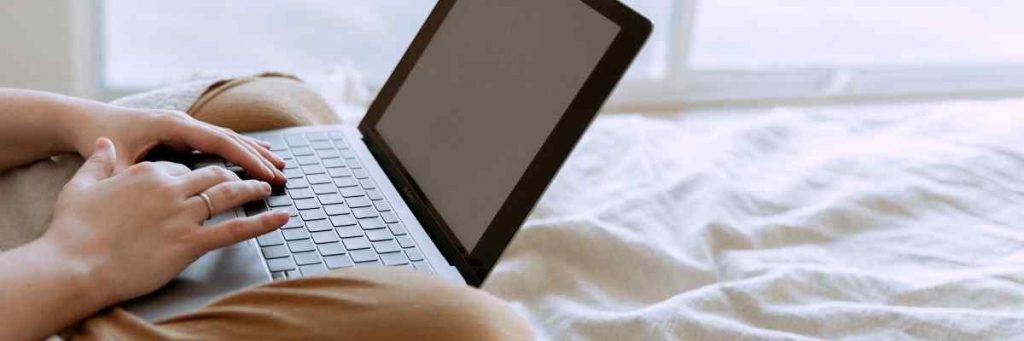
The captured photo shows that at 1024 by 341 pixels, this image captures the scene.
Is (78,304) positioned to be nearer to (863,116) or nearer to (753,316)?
(753,316)

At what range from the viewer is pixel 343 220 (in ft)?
3.33

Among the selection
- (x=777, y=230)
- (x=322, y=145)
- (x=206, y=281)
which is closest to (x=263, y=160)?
(x=322, y=145)

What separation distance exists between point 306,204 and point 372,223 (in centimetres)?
6

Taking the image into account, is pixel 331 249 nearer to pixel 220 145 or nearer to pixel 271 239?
pixel 271 239

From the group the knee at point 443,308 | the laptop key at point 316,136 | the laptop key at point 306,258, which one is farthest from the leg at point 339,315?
the laptop key at point 316,136

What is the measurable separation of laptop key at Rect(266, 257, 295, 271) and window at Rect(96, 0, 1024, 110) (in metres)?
1.25

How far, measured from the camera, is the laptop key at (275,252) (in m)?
0.92

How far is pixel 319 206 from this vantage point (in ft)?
3.39

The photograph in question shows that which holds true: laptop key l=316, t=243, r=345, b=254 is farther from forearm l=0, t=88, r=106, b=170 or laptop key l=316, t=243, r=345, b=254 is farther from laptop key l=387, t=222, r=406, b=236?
forearm l=0, t=88, r=106, b=170

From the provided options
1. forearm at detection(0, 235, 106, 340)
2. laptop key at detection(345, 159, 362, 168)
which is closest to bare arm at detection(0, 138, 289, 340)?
forearm at detection(0, 235, 106, 340)

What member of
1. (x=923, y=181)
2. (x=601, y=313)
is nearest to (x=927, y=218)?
(x=923, y=181)

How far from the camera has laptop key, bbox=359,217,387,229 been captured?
100cm

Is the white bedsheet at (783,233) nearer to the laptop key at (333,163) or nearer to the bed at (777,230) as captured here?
the bed at (777,230)

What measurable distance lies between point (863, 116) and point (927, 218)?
0.35 m
